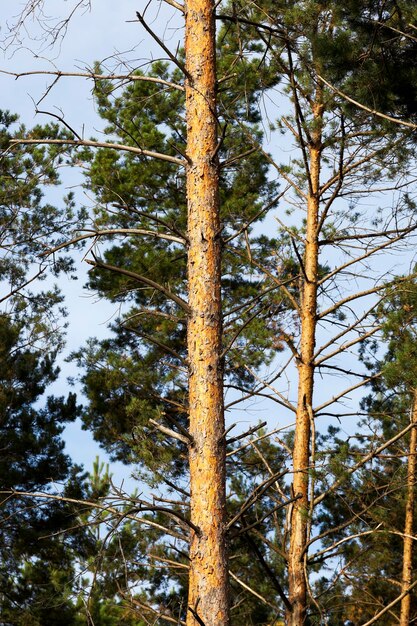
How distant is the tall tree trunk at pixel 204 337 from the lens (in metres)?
4.70

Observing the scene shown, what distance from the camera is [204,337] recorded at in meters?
4.97

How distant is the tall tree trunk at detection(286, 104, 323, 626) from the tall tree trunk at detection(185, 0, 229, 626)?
287 centimetres

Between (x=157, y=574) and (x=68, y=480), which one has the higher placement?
(x=68, y=480)

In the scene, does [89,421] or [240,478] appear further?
[89,421]

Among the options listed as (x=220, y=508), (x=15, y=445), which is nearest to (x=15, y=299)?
(x=15, y=445)

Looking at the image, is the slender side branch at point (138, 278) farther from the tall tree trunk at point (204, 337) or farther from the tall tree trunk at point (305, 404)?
the tall tree trunk at point (305, 404)

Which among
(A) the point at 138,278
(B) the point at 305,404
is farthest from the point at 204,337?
(B) the point at 305,404

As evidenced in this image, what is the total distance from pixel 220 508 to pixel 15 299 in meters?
12.4

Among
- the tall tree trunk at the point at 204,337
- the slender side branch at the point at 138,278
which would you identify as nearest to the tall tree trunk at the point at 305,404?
the tall tree trunk at the point at 204,337

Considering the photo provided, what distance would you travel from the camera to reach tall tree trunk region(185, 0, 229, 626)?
4.70 metres

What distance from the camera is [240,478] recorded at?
13969 millimetres

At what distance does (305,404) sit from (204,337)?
4168 mm

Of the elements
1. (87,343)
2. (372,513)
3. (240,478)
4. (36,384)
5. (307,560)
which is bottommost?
(307,560)

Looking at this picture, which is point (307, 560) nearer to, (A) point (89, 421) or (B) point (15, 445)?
(B) point (15, 445)
